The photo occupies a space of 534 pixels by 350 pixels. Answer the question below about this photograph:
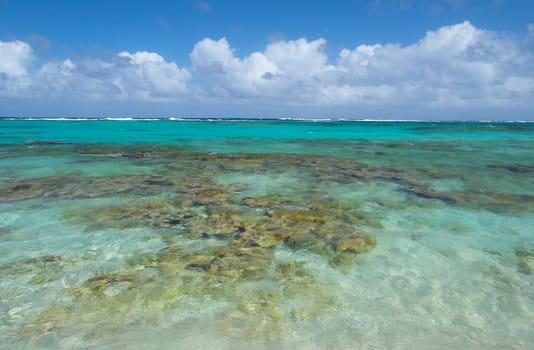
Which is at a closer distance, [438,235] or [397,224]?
[438,235]

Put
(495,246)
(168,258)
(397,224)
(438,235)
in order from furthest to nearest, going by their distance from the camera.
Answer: (397,224)
(438,235)
(495,246)
(168,258)

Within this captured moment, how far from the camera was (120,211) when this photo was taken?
8945 mm

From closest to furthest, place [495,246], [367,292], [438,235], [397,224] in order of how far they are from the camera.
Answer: [367,292]
[495,246]
[438,235]
[397,224]

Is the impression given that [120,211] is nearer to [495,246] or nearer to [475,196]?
[495,246]

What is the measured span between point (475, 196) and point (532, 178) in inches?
224

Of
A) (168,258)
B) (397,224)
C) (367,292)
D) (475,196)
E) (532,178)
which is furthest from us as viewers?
(532,178)

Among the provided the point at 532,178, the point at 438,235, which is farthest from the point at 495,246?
the point at 532,178

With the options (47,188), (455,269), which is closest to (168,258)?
(455,269)

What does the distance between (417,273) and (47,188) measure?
11.3m

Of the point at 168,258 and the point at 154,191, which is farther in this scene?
the point at 154,191

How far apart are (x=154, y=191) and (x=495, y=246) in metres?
9.15

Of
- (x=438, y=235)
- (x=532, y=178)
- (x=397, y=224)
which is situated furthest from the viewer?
(x=532, y=178)

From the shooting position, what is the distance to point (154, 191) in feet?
37.0

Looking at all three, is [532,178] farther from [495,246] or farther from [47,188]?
[47,188]
